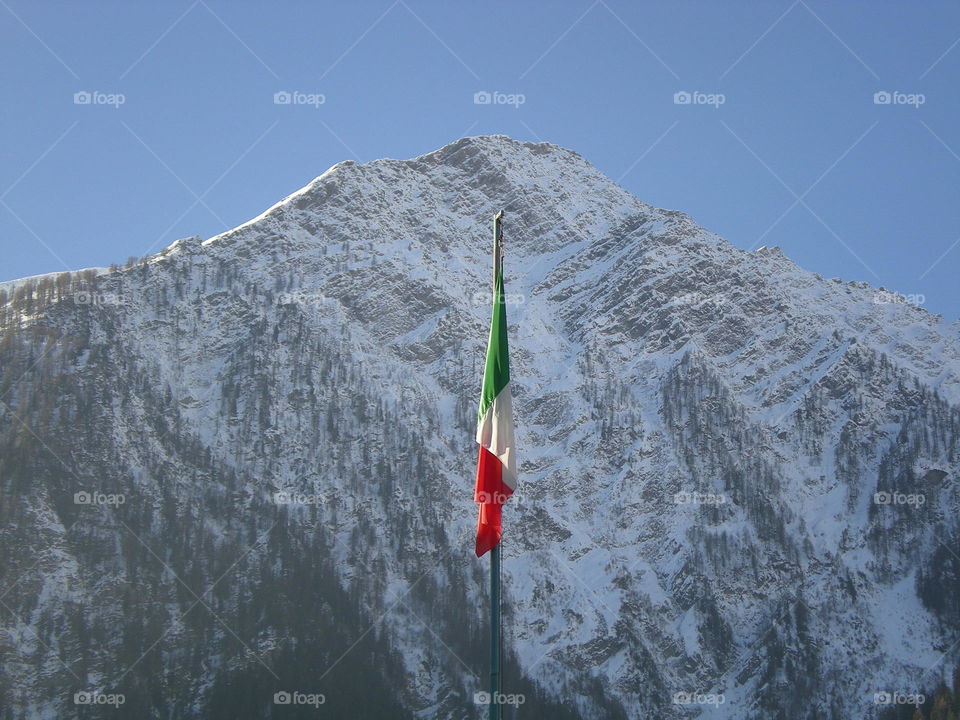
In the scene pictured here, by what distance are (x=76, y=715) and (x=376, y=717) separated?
42.6m

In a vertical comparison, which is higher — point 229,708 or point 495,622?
point 229,708

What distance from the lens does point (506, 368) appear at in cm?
3081

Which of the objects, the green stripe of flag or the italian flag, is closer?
the italian flag

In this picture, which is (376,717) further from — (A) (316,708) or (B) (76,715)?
(B) (76,715)

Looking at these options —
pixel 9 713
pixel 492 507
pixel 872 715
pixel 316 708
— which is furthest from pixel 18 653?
pixel 492 507

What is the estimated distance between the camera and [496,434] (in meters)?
30.8

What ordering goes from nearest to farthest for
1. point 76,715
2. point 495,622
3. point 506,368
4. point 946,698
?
point 495,622, point 506,368, point 946,698, point 76,715

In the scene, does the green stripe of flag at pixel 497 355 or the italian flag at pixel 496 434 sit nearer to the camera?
the italian flag at pixel 496 434

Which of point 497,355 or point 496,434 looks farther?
point 496,434

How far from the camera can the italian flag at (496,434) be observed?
98.3 feet

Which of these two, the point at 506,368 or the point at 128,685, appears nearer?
the point at 506,368

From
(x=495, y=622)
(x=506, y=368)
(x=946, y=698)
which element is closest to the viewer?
(x=495, y=622)

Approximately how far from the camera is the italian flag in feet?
98.3

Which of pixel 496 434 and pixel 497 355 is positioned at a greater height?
pixel 497 355
